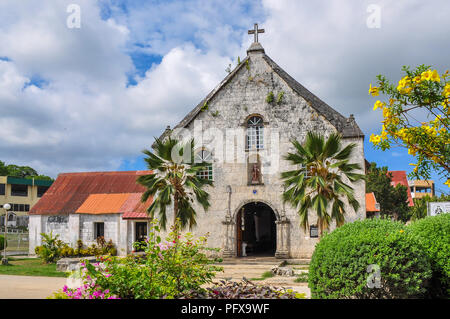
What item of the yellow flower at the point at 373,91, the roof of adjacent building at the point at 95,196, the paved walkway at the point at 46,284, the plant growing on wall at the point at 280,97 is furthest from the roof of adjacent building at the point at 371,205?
the yellow flower at the point at 373,91

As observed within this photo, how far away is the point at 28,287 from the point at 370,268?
33.7ft

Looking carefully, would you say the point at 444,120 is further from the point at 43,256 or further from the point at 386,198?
the point at 386,198

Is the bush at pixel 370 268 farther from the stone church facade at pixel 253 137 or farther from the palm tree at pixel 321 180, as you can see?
the stone church facade at pixel 253 137

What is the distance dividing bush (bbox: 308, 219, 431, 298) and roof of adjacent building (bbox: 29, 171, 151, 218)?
1974 centimetres

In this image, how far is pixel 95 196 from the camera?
1186 inches

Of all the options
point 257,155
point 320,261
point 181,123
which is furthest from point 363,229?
point 181,123

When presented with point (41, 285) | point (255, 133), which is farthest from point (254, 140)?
point (41, 285)

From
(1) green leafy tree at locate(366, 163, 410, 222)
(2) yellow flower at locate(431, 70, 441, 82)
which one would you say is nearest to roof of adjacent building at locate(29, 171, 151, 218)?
(1) green leafy tree at locate(366, 163, 410, 222)

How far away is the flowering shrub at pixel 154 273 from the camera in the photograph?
6.06 meters

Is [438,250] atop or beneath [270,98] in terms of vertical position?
beneath

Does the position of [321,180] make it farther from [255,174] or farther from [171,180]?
[255,174]

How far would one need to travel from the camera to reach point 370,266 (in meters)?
7.36

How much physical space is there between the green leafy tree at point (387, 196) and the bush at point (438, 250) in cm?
3128
